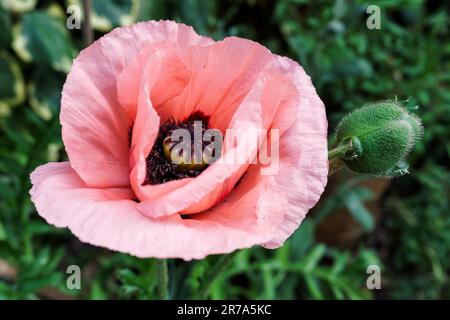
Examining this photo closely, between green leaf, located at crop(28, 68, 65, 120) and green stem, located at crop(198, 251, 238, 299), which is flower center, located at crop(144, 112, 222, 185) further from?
green leaf, located at crop(28, 68, 65, 120)

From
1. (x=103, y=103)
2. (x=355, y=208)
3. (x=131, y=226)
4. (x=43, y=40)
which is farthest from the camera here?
(x=355, y=208)

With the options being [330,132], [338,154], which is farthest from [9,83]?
[338,154]

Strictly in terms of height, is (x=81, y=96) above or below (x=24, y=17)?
below

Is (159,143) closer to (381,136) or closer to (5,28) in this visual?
(381,136)

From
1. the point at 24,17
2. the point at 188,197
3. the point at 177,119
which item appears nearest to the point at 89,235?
the point at 188,197

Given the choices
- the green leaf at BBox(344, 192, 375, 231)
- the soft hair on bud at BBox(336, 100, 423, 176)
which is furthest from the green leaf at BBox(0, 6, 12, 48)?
the soft hair on bud at BBox(336, 100, 423, 176)

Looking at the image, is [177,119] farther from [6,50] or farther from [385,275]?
[385,275]

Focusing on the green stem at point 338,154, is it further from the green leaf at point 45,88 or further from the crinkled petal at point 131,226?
the green leaf at point 45,88
